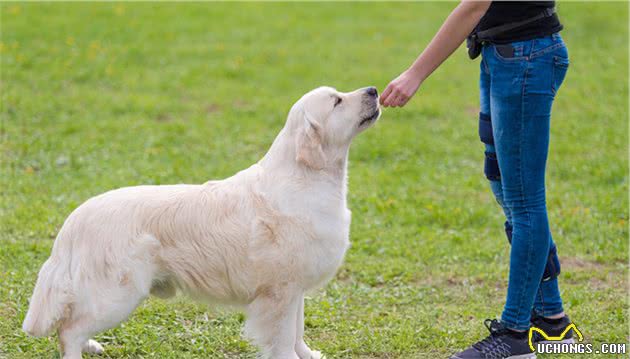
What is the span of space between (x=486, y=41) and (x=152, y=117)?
23.0ft

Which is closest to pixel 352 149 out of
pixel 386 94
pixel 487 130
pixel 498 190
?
pixel 498 190

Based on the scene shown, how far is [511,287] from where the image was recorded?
4.80 m

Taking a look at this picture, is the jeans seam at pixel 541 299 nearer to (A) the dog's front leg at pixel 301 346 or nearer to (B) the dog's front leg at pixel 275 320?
(A) the dog's front leg at pixel 301 346

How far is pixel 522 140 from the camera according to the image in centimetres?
452

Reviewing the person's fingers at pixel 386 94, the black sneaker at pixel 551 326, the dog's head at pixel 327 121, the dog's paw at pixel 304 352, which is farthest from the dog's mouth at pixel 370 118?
the black sneaker at pixel 551 326

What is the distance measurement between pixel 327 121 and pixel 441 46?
69 centimetres

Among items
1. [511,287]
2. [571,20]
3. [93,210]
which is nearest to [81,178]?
[93,210]

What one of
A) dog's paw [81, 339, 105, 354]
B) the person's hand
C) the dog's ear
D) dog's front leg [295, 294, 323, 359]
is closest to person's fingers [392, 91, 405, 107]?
the person's hand

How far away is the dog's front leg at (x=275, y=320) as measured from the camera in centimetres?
454

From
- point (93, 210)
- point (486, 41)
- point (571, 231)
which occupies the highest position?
point (486, 41)

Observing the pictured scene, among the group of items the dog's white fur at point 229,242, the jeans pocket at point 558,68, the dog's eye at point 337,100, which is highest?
the jeans pocket at point 558,68

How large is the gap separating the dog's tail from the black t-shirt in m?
2.48

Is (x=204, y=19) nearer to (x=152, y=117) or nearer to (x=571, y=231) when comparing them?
(x=152, y=117)

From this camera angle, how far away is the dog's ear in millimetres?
4539
